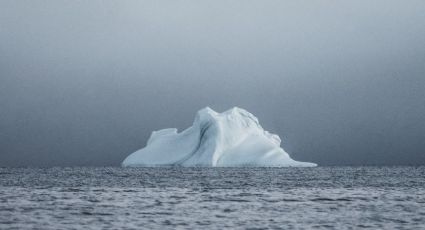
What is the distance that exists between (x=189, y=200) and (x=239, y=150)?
190ft

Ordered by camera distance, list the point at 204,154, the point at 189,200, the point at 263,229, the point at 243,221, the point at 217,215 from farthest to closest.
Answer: the point at 204,154
the point at 189,200
the point at 217,215
the point at 243,221
the point at 263,229

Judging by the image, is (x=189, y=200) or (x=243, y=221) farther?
(x=189, y=200)

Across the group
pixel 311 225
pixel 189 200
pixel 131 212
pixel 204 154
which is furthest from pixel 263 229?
pixel 204 154

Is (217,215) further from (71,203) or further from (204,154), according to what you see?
(204,154)

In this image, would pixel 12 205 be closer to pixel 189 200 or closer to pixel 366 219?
pixel 189 200

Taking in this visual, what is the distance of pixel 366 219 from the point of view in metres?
20.8

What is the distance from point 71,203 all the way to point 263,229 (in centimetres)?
1083

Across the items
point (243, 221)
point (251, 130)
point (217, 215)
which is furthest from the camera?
point (251, 130)

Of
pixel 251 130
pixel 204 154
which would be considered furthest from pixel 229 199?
pixel 251 130

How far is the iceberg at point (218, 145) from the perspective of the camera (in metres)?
80.9

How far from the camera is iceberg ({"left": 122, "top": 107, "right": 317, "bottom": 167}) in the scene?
80.9 m

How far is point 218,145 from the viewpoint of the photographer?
81.4 metres

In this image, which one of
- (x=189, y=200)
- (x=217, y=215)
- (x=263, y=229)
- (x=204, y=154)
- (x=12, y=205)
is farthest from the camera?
(x=204, y=154)

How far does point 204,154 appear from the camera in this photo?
8150cm
